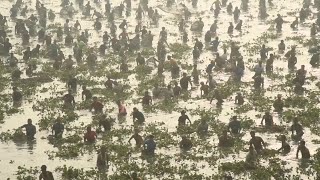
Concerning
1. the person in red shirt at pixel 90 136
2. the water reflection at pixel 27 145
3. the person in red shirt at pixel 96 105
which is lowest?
the water reflection at pixel 27 145

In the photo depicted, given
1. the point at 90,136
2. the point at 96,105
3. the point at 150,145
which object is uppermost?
the point at 96,105

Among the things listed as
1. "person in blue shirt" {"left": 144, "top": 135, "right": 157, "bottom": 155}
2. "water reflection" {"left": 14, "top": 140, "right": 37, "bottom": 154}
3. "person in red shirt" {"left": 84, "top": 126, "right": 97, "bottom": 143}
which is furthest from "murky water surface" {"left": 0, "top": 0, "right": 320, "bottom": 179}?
"person in red shirt" {"left": 84, "top": 126, "right": 97, "bottom": 143}

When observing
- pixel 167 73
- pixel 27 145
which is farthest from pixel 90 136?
pixel 167 73

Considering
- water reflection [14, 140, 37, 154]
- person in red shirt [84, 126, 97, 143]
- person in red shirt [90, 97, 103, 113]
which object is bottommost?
water reflection [14, 140, 37, 154]

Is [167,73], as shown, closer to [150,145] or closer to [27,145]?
[27,145]

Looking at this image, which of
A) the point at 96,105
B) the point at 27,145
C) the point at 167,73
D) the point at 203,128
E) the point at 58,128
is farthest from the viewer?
the point at 167,73

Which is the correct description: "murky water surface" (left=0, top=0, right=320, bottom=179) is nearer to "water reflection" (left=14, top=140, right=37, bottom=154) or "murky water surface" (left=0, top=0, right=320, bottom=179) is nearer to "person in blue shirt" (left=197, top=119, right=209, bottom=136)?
"water reflection" (left=14, top=140, right=37, bottom=154)

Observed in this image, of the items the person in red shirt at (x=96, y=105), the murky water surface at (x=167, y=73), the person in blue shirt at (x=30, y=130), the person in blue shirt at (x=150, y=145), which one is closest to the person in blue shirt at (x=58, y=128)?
the murky water surface at (x=167, y=73)

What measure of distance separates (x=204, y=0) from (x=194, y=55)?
21.9 meters

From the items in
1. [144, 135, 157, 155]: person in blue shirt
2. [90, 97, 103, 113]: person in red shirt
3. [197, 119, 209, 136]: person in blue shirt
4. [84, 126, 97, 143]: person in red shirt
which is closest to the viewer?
[144, 135, 157, 155]: person in blue shirt

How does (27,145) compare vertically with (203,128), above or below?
below

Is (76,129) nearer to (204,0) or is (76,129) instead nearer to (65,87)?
(65,87)

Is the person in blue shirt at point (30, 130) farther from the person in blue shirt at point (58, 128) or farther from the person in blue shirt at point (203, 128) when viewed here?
the person in blue shirt at point (203, 128)

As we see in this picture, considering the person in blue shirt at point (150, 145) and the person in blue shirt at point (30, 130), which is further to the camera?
the person in blue shirt at point (30, 130)
